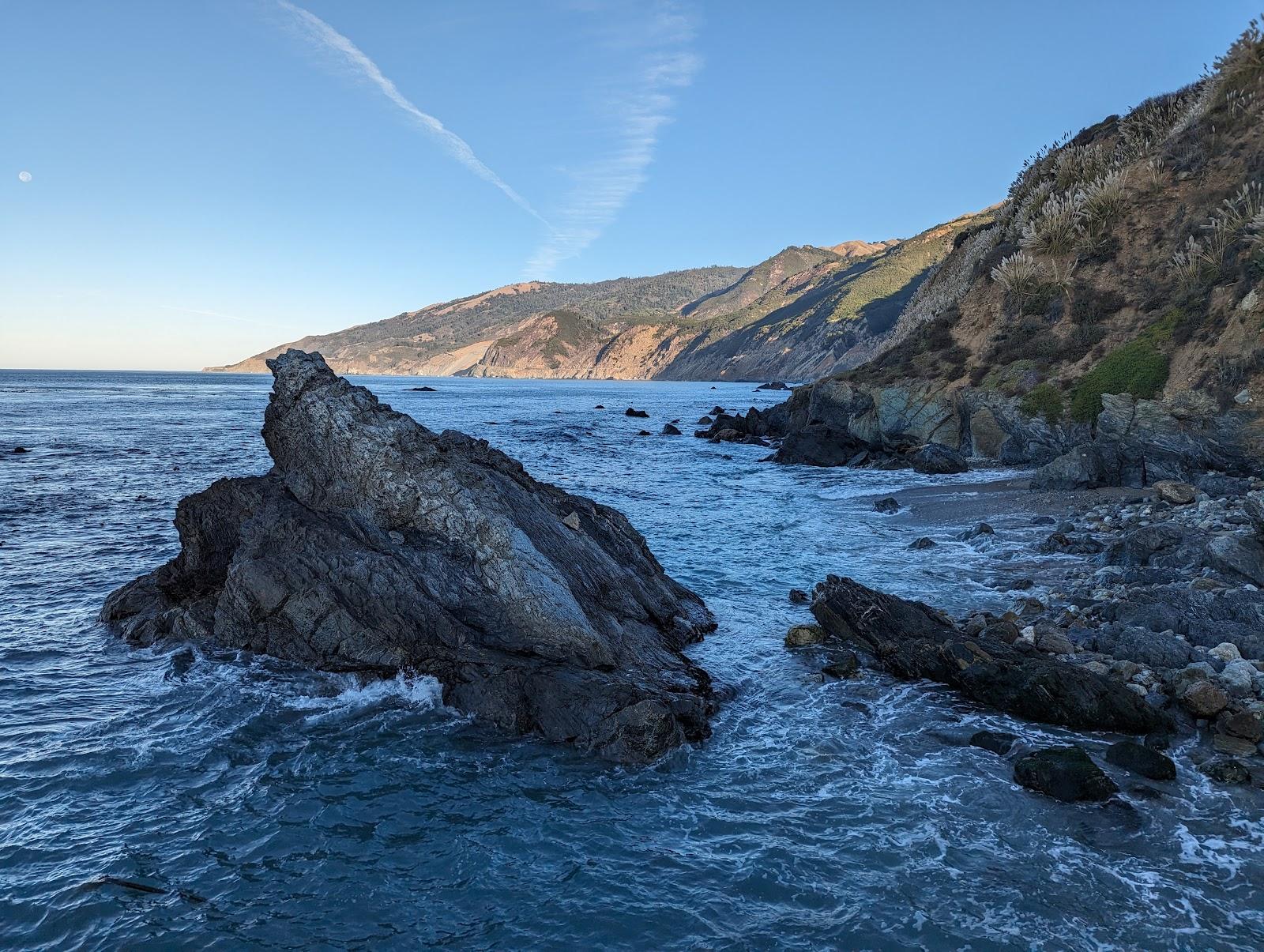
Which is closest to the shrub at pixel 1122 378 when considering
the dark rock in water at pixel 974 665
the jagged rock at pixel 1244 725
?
the dark rock in water at pixel 974 665

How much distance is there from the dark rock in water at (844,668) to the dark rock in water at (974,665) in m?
0.51

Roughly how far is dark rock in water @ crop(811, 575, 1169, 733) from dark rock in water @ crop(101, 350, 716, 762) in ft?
9.49

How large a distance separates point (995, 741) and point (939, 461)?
23442mm

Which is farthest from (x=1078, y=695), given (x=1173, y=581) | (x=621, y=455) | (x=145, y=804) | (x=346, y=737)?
(x=621, y=455)

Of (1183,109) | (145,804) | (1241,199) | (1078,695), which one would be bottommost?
(145,804)

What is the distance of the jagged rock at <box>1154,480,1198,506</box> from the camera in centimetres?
1825

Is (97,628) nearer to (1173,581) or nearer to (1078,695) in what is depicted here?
(1078,695)

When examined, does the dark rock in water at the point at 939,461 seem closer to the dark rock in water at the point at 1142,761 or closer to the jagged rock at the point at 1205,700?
the jagged rock at the point at 1205,700

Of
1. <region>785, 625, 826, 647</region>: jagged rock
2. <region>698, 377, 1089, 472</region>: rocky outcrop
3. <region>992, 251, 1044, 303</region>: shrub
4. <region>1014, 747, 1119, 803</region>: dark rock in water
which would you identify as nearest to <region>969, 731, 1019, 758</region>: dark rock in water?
<region>1014, 747, 1119, 803</region>: dark rock in water

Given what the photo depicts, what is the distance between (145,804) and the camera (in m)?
8.38

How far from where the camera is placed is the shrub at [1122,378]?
2309 cm

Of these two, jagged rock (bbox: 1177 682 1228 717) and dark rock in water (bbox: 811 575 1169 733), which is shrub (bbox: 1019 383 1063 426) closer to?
dark rock in water (bbox: 811 575 1169 733)

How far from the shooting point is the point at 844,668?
1169 centimetres

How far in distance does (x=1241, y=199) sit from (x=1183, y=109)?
1353 cm
